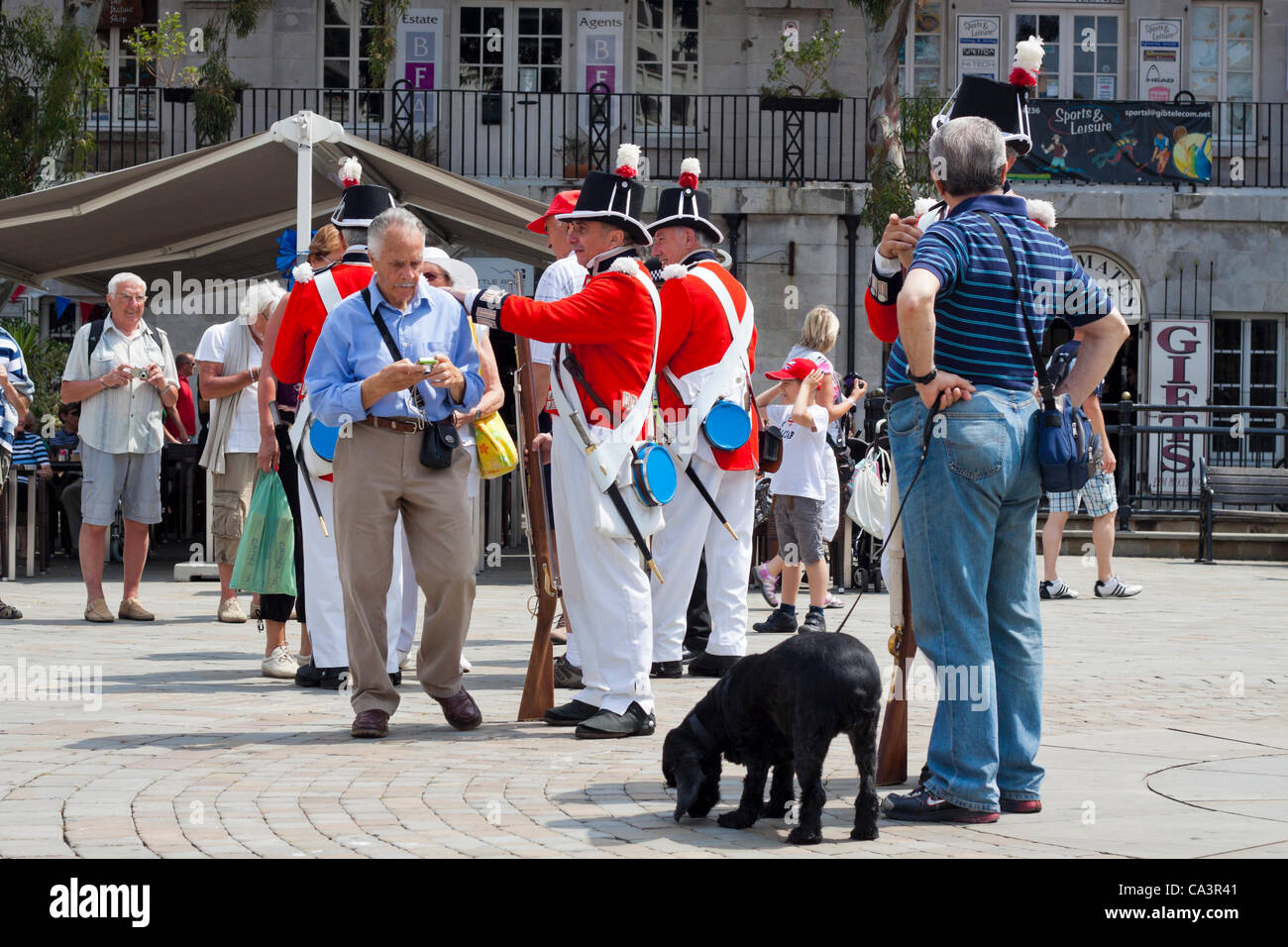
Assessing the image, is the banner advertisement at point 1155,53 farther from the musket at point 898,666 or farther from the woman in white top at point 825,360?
the musket at point 898,666

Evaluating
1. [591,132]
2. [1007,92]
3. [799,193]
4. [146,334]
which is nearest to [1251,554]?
[799,193]

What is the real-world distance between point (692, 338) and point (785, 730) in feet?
11.2

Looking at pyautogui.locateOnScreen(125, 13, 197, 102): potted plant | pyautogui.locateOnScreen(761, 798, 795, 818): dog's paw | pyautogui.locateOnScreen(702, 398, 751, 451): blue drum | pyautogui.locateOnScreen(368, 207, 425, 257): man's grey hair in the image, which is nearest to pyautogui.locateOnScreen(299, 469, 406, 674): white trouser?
pyautogui.locateOnScreen(368, 207, 425, 257): man's grey hair

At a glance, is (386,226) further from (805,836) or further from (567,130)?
(567,130)

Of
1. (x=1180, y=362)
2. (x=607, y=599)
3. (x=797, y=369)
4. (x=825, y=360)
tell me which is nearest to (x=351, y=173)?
(x=607, y=599)

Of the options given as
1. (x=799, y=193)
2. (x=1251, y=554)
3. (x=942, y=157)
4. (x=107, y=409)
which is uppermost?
(x=799, y=193)

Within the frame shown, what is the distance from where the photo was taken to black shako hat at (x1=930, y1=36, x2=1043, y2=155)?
5.28 meters

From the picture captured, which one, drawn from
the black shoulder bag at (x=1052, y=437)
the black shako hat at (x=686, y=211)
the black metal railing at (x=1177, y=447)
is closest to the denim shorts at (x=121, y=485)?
the black shako hat at (x=686, y=211)

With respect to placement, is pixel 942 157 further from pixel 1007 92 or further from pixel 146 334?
pixel 146 334

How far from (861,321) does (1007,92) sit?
17465 mm

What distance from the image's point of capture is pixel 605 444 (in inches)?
242

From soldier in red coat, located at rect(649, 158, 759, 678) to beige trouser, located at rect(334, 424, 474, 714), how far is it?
1463 millimetres

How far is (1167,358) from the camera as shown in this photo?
899 inches

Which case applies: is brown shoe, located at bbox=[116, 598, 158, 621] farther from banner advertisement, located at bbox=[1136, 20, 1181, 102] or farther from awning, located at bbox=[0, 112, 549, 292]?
banner advertisement, located at bbox=[1136, 20, 1181, 102]
